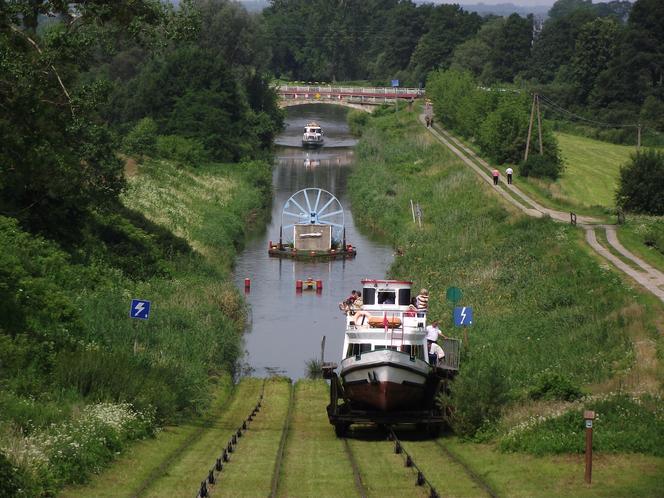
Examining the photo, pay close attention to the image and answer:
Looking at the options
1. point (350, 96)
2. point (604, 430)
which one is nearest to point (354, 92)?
point (350, 96)

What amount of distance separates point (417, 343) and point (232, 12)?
119369 mm

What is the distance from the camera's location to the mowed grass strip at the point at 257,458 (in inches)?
1010

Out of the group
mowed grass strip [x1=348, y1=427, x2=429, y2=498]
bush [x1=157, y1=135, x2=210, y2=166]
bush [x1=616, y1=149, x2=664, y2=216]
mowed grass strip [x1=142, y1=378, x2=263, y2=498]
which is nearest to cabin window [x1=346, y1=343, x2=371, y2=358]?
mowed grass strip [x1=348, y1=427, x2=429, y2=498]

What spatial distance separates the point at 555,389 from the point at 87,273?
22.9 meters

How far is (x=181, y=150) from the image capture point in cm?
10219

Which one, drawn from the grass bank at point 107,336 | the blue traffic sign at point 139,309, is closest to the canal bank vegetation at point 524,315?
the grass bank at point 107,336

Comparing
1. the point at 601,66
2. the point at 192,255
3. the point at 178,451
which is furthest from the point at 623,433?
the point at 601,66

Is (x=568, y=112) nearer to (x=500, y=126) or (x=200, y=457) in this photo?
(x=500, y=126)

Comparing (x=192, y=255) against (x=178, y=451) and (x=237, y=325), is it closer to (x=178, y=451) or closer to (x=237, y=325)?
(x=237, y=325)

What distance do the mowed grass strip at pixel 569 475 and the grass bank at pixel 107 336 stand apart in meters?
8.45

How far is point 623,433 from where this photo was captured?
28734mm

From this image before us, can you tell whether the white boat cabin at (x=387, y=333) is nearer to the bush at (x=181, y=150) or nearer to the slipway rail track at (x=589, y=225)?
the slipway rail track at (x=589, y=225)

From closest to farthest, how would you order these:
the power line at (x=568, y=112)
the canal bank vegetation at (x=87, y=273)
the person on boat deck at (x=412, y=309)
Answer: the canal bank vegetation at (x=87, y=273)
the person on boat deck at (x=412, y=309)
the power line at (x=568, y=112)

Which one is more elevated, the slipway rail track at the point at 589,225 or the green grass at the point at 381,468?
the slipway rail track at the point at 589,225
